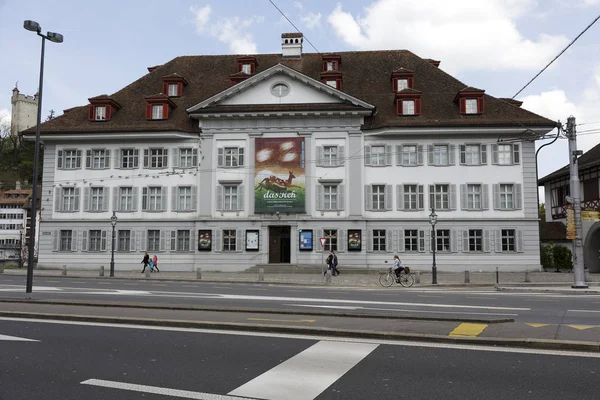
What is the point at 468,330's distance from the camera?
9211mm

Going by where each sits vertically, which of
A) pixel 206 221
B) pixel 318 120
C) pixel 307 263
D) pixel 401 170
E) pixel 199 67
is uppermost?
pixel 199 67

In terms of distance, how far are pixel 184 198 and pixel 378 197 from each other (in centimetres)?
1423

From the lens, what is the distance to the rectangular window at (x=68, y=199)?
4203 cm

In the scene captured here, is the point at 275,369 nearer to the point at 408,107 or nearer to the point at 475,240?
the point at 475,240

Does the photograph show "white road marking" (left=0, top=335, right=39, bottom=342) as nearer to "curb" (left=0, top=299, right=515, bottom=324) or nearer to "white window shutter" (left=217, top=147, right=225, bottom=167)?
"curb" (left=0, top=299, right=515, bottom=324)

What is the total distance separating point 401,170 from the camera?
131ft

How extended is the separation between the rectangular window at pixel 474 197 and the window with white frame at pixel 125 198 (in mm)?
24670

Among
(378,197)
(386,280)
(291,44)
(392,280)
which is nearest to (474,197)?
(378,197)

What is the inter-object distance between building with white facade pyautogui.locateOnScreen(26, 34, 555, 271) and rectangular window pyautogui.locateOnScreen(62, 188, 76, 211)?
5.2 inches

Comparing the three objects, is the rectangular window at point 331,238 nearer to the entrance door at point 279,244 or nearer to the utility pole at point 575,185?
the entrance door at point 279,244

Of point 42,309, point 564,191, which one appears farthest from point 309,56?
point 42,309

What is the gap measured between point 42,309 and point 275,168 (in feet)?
95.2

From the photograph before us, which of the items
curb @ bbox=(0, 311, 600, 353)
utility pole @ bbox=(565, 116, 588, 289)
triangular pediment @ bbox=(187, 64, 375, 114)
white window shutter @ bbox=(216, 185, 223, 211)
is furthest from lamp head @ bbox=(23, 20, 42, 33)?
white window shutter @ bbox=(216, 185, 223, 211)

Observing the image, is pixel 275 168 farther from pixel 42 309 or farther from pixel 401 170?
pixel 42 309
